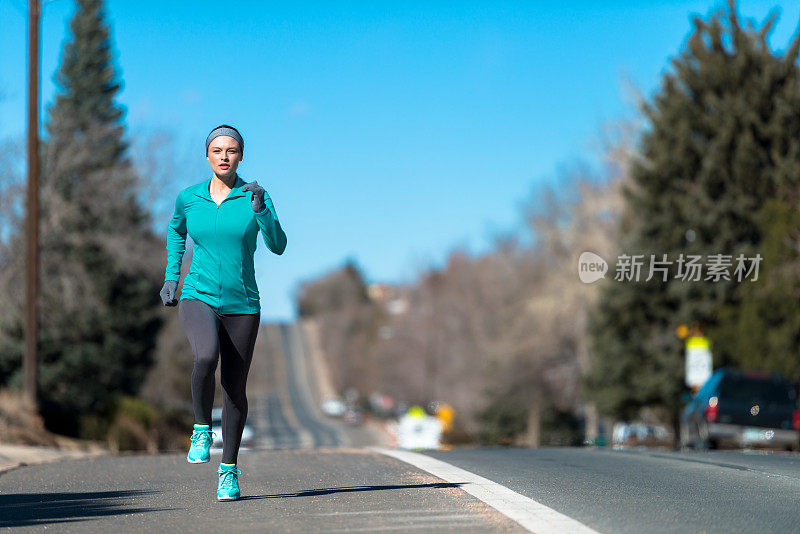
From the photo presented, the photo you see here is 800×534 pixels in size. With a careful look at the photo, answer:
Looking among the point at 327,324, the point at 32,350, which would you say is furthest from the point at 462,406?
the point at 327,324

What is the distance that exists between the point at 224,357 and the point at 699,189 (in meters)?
36.2

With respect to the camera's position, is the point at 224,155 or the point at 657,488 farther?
the point at 657,488

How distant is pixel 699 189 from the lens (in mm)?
41750

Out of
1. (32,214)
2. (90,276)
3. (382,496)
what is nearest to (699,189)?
(90,276)

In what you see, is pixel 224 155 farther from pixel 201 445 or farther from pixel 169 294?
pixel 201 445

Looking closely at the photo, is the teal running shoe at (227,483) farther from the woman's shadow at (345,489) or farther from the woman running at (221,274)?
the woman's shadow at (345,489)

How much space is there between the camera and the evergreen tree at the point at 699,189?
1593 inches

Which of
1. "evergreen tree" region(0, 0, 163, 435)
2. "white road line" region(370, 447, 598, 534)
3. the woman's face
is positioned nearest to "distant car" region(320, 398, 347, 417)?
"evergreen tree" region(0, 0, 163, 435)

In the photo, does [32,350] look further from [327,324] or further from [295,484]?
[327,324]

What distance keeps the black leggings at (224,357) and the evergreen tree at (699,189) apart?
3297cm

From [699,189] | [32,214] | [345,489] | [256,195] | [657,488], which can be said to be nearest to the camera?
[256,195]

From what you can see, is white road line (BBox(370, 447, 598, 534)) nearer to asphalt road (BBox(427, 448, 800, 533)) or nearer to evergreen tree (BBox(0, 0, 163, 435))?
asphalt road (BBox(427, 448, 800, 533))

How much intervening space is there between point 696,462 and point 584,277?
136 ft

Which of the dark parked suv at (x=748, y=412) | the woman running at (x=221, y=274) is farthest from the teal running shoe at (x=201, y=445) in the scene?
the dark parked suv at (x=748, y=412)
